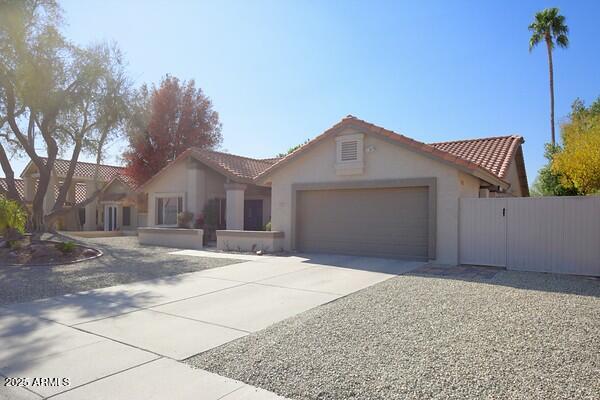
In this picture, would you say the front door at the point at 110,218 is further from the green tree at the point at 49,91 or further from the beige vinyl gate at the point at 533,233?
the beige vinyl gate at the point at 533,233

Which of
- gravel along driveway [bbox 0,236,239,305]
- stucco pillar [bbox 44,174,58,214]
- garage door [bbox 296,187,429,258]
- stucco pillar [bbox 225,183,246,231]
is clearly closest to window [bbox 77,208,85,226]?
stucco pillar [bbox 44,174,58,214]

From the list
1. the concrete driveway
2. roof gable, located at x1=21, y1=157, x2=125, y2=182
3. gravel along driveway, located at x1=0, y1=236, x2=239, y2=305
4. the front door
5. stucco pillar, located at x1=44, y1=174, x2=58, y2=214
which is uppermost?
roof gable, located at x1=21, y1=157, x2=125, y2=182

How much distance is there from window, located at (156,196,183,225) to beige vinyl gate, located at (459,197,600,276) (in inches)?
607

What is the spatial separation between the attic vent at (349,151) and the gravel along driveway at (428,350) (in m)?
7.16

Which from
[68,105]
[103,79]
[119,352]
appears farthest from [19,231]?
[119,352]

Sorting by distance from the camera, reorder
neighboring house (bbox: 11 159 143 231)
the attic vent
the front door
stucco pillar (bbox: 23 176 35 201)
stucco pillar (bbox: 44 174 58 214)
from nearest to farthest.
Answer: the attic vent → neighboring house (bbox: 11 159 143 231) → the front door → stucco pillar (bbox: 44 174 58 214) → stucco pillar (bbox: 23 176 35 201)

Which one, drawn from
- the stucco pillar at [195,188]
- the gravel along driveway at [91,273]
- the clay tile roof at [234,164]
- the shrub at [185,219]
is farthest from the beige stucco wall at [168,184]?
the gravel along driveway at [91,273]

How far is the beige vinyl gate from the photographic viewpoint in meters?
10.7

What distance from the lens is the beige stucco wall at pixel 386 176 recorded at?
12.5 m

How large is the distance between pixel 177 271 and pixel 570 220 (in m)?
10.4

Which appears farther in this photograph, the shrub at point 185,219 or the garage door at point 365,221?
the shrub at point 185,219

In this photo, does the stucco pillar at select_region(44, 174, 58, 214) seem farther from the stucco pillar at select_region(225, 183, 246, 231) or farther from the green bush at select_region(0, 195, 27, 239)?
the stucco pillar at select_region(225, 183, 246, 231)

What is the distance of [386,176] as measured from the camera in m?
13.8

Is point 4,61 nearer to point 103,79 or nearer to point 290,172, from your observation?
point 103,79
